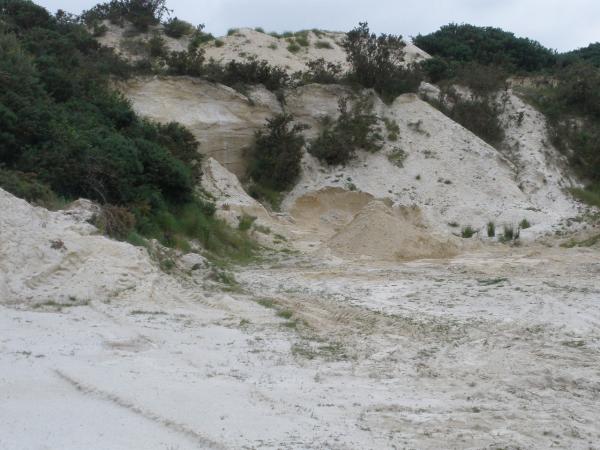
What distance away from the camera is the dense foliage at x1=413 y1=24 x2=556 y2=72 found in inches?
1722

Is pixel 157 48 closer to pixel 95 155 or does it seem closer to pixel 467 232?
pixel 467 232

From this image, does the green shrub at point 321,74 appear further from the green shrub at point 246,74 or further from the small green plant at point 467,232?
the small green plant at point 467,232

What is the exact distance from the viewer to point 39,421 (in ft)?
16.1

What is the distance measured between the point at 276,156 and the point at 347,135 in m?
3.34

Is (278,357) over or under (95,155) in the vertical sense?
under

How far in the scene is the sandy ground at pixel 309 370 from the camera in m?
5.13

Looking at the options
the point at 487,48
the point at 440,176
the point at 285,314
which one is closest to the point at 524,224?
the point at 440,176

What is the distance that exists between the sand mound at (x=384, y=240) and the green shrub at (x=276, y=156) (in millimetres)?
7606

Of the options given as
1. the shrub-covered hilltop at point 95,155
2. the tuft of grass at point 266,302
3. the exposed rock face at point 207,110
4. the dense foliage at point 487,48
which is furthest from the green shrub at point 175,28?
the tuft of grass at point 266,302

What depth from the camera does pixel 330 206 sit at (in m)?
26.5

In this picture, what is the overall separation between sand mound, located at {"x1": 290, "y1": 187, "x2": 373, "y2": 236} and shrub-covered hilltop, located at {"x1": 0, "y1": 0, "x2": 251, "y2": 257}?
513 centimetres

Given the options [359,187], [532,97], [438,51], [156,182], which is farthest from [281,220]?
[438,51]

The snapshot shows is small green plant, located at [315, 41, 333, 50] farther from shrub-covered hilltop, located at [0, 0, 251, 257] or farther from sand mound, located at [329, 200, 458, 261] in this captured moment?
sand mound, located at [329, 200, 458, 261]

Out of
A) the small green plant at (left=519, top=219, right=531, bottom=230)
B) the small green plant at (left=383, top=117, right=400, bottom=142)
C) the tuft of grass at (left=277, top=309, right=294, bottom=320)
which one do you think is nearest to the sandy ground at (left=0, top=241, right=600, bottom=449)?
the tuft of grass at (left=277, top=309, right=294, bottom=320)
